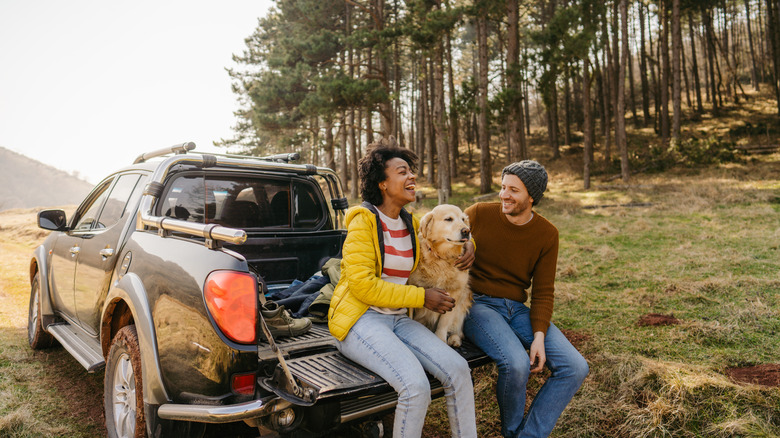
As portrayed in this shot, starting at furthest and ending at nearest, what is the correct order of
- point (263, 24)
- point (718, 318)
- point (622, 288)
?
point (263, 24), point (622, 288), point (718, 318)

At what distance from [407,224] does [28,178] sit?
4307cm

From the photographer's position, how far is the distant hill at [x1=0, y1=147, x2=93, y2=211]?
33.1 meters

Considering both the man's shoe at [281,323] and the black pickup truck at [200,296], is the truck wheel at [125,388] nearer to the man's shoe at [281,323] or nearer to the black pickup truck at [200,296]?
the black pickup truck at [200,296]

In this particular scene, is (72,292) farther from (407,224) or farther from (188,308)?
(407,224)

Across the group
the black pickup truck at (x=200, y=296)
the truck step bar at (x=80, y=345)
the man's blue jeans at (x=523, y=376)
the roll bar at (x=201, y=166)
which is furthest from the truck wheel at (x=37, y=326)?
the man's blue jeans at (x=523, y=376)

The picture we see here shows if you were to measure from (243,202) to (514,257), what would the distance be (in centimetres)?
243

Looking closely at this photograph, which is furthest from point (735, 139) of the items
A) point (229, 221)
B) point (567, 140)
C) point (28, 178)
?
point (28, 178)

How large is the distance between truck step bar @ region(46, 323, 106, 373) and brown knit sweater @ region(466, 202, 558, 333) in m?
2.77

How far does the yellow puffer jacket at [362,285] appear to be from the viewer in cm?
267

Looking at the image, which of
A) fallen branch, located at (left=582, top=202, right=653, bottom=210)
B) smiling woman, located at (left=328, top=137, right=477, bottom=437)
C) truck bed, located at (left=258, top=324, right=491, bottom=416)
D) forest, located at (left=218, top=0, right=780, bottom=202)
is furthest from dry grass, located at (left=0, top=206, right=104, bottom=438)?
fallen branch, located at (left=582, top=202, right=653, bottom=210)

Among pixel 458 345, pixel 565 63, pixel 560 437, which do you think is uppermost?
pixel 565 63

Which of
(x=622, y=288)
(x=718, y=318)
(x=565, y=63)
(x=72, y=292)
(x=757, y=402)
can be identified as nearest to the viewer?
(x=757, y=402)

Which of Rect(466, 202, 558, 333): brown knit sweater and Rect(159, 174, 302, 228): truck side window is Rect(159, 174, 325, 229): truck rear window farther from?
Rect(466, 202, 558, 333): brown knit sweater

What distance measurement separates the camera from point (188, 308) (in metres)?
2.32
